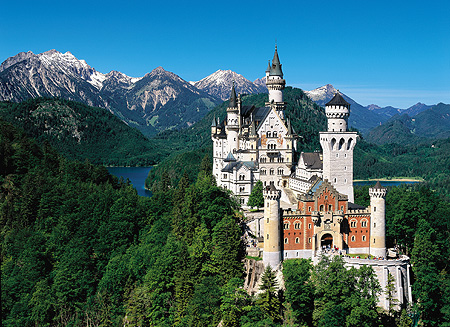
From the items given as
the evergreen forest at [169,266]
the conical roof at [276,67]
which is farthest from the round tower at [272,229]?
the conical roof at [276,67]

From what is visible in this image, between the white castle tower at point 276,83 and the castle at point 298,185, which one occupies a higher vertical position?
the white castle tower at point 276,83

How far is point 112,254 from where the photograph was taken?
84312 mm

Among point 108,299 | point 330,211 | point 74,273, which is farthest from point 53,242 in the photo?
point 330,211

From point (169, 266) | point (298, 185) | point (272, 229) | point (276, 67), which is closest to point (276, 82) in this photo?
point (276, 67)

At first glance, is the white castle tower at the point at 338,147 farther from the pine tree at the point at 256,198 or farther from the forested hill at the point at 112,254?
the forested hill at the point at 112,254

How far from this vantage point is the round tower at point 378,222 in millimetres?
67688

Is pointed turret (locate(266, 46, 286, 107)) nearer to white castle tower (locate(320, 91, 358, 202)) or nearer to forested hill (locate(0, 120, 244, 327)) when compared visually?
forested hill (locate(0, 120, 244, 327))

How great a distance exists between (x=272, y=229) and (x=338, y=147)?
20273 millimetres

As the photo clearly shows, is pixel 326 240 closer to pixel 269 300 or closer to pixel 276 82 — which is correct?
pixel 269 300

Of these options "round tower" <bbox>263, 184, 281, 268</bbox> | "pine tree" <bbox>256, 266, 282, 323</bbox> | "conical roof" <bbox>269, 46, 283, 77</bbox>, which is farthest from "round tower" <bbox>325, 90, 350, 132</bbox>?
"pine tree" <bbox>256, 266, 282, 323</bbox>

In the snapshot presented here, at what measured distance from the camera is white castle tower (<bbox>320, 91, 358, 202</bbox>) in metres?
78.3

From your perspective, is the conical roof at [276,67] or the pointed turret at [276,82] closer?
the pointed turret at [276,82]

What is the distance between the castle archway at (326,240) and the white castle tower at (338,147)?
12.5 m

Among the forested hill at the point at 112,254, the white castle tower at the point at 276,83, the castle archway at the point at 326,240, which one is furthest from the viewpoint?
the white castle tower at the point at 276,83
